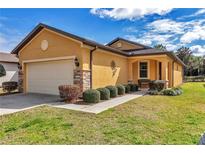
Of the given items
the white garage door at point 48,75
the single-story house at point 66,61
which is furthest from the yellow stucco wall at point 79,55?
the white garage door at point 48,75

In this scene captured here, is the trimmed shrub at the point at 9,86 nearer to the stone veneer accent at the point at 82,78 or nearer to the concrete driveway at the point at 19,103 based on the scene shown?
the concrete driveway at the point at 19,103

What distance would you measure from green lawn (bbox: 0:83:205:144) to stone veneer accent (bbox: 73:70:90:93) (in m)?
3.07

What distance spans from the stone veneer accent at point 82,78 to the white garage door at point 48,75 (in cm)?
53

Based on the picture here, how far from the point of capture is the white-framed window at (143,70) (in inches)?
647

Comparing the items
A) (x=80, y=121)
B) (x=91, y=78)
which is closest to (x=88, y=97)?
(x=91, y=78)

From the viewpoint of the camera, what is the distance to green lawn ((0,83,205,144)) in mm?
4232

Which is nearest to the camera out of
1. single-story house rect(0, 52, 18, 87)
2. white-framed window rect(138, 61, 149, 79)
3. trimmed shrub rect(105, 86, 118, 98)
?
trimmed shrub rect(105, 86, 118, 98)

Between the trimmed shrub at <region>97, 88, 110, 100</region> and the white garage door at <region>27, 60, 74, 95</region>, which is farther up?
the white garage door at <region>27, 60, 74, 95</region>

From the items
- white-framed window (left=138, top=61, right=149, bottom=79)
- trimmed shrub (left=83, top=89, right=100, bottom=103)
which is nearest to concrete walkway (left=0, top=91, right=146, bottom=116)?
trimmed shrub (left=83, top=89, right=100, bottom=103)

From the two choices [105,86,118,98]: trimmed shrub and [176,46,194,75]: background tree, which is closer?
[105,86,118,98]: trimmed shrub

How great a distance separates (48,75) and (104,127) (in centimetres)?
770

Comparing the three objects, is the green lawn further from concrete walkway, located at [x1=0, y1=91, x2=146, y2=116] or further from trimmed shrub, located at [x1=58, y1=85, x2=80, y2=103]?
trimmed shrub, located at [x1=58, y1=85, x2=80, y2=103]
